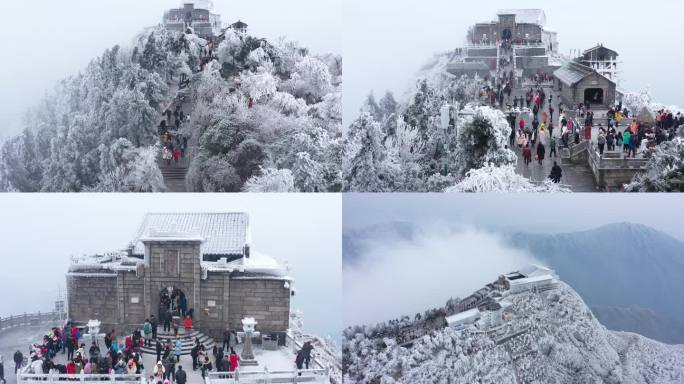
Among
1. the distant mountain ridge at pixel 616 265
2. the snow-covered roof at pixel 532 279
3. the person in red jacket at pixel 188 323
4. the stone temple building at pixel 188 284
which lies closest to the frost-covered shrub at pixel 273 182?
the stone temple building at pixel 188 284

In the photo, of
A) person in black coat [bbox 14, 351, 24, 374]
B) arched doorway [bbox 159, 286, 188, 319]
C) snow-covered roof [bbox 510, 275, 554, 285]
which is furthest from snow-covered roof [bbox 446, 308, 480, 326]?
person in black coat [bbox 14, 351, 24, 374]

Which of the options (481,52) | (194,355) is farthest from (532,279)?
(194,355)

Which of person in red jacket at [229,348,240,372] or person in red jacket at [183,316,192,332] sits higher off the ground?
person in red jacket at [183,316,192,332]

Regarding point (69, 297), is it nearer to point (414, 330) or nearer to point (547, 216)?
point (414, 330)

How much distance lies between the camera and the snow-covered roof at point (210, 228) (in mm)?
8148

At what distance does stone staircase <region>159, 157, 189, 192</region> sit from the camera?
27.2 ft

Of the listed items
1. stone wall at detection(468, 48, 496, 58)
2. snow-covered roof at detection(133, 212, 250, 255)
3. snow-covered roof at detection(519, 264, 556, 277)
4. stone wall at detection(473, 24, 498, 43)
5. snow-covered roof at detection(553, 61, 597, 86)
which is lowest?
snow-covered roof at detection(519, 264, 556, 277)

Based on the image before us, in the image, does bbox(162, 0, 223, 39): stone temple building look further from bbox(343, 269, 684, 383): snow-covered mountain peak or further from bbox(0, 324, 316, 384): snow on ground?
bbox(343, 269, 684, 383): snow-covered mountain peak

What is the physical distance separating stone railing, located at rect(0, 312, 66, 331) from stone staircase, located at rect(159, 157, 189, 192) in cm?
156

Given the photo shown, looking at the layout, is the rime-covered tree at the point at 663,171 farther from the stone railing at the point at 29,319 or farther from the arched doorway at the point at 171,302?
the stone railing at the point at 29,319

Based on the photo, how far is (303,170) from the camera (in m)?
8.23

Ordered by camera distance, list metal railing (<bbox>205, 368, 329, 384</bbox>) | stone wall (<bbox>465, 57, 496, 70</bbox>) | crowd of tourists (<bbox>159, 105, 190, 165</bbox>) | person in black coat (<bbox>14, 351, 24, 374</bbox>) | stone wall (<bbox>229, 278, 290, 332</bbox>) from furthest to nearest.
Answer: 1. crowd of tourists (<bbox>159, 105, 190, 165</bbox>)
2. stone wall (<bbox>465, 57, 496, 70</bbox>)
3. stone wall (<bbox>229, 278, 290, 332</bbox>)
4. person in black coat (<bbox>14, 351, 24, 374</bbox>)
5. metal railing (<bbox>205, 368, 329, 384</bbox>)

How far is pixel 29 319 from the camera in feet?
27.1

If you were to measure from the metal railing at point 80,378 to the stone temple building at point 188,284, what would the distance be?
1.64ft
